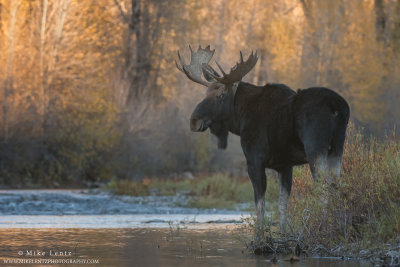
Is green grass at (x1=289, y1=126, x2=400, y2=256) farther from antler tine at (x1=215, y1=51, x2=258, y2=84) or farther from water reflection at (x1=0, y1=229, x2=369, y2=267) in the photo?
antler tine at (x1=215, y1=51, x2=258, y2=84)

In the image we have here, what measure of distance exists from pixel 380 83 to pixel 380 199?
3365cm

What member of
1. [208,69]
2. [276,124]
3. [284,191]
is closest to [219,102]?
[208,69]

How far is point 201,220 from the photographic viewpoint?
17.8 m

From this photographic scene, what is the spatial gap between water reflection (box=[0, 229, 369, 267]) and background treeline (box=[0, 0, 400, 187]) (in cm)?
1067

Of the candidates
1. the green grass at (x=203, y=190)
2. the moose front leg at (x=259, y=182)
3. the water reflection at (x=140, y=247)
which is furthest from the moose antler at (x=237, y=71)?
the green grass at (x=203, y=190)

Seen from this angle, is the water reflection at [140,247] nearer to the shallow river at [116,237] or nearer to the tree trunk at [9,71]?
the shallow river at [116,237]

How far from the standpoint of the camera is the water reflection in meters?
9.76


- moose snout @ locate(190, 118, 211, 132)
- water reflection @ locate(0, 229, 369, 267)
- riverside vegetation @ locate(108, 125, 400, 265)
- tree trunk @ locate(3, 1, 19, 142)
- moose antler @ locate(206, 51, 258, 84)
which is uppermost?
tree trunk @ locate(3, 1, 19, 142)

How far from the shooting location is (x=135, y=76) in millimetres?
39062

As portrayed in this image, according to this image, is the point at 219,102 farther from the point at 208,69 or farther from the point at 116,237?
the point at 116,237

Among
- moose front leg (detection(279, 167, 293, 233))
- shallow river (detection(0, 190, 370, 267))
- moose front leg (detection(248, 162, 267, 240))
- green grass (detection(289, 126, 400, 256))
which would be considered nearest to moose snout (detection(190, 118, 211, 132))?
moose front leg (detection(248, 162, 267, 240))

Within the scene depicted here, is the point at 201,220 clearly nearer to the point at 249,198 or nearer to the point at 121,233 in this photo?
the point at 121,233

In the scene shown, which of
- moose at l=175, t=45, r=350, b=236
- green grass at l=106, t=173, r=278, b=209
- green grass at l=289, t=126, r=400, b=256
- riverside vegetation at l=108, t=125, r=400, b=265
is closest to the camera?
riverside vegetation at l=108, t=125, r=400, b=265

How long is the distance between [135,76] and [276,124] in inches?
1127
